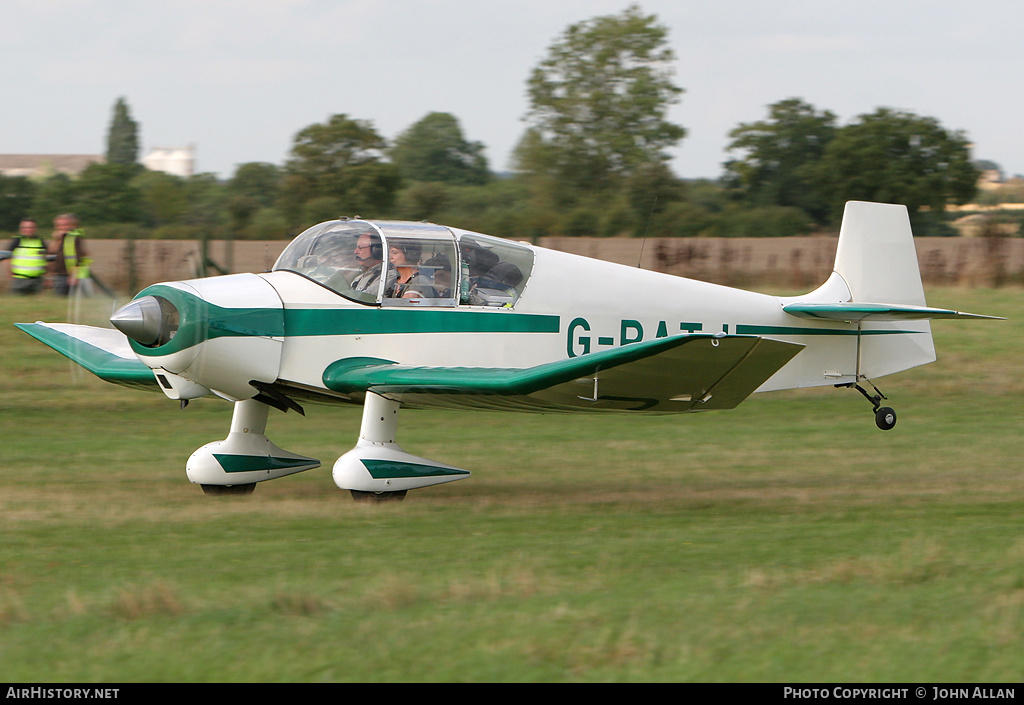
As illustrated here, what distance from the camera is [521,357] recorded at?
29.7ft

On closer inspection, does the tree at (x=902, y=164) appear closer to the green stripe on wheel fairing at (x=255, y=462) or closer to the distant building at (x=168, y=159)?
the green stripe on wheel fairing at (x=255, y=462)

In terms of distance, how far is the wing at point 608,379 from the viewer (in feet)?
24.3

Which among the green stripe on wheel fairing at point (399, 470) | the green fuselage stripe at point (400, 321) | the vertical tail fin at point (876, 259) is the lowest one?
the green stripe on wheel fairing at point (399, 470)

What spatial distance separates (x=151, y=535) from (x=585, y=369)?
298 cm

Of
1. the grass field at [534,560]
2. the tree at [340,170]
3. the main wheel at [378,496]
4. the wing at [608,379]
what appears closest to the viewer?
the grass field at [534,560]

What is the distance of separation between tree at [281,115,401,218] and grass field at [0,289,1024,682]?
25112mm

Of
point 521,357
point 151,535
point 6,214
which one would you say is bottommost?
point 151,535

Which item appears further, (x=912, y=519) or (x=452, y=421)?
Answer: (x=452, y=421)

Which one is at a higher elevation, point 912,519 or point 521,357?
point 521,357

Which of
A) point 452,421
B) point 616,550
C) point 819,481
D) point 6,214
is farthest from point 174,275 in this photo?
point 6,214

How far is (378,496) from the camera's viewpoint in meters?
8.38

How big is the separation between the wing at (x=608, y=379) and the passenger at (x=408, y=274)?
1.86 feet

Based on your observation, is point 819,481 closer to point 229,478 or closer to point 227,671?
point 229,478

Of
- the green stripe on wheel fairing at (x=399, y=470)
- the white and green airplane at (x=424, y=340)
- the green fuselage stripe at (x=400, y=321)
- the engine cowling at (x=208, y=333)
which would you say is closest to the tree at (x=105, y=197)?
the white and green airplane at (x=424, y=340)
